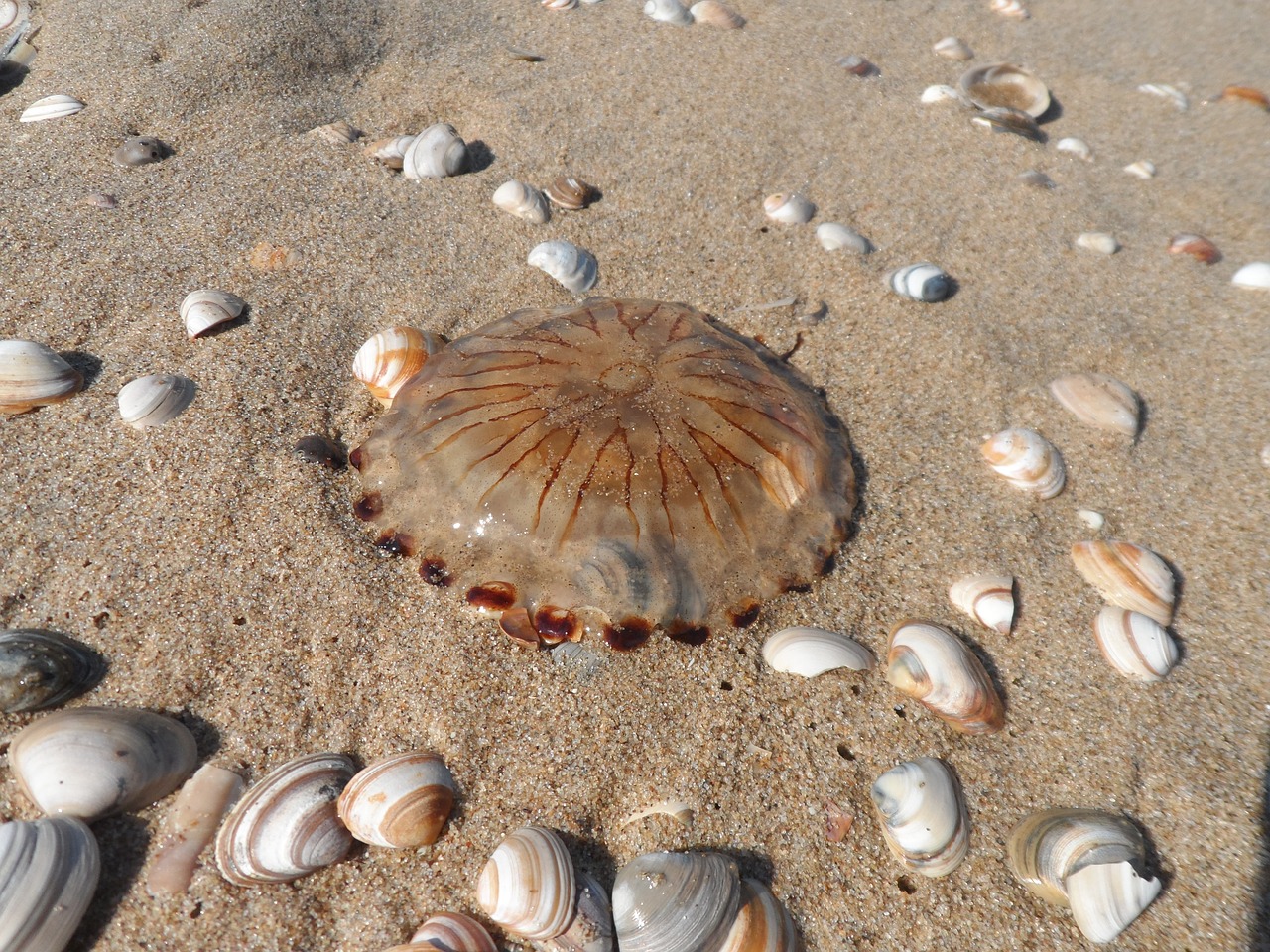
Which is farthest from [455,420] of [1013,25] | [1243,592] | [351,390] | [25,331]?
[1013,25]

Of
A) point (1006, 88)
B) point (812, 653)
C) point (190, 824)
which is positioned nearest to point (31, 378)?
point (190, 824)

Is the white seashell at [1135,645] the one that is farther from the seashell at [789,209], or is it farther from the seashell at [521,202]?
the seashell at [521,202]

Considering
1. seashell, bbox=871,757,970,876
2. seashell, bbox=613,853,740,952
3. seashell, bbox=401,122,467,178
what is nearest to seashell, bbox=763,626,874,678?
seashell, bbox=871,757,970,876

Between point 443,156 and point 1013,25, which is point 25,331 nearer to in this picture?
point 443,156

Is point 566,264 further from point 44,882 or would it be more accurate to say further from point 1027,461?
point 44,882

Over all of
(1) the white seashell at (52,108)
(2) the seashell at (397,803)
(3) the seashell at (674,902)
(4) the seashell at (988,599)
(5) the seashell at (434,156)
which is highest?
(1) the white seashell at (52,108)

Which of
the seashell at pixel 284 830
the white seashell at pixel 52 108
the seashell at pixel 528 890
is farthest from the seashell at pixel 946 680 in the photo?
the white seashell at pixel 52 108
